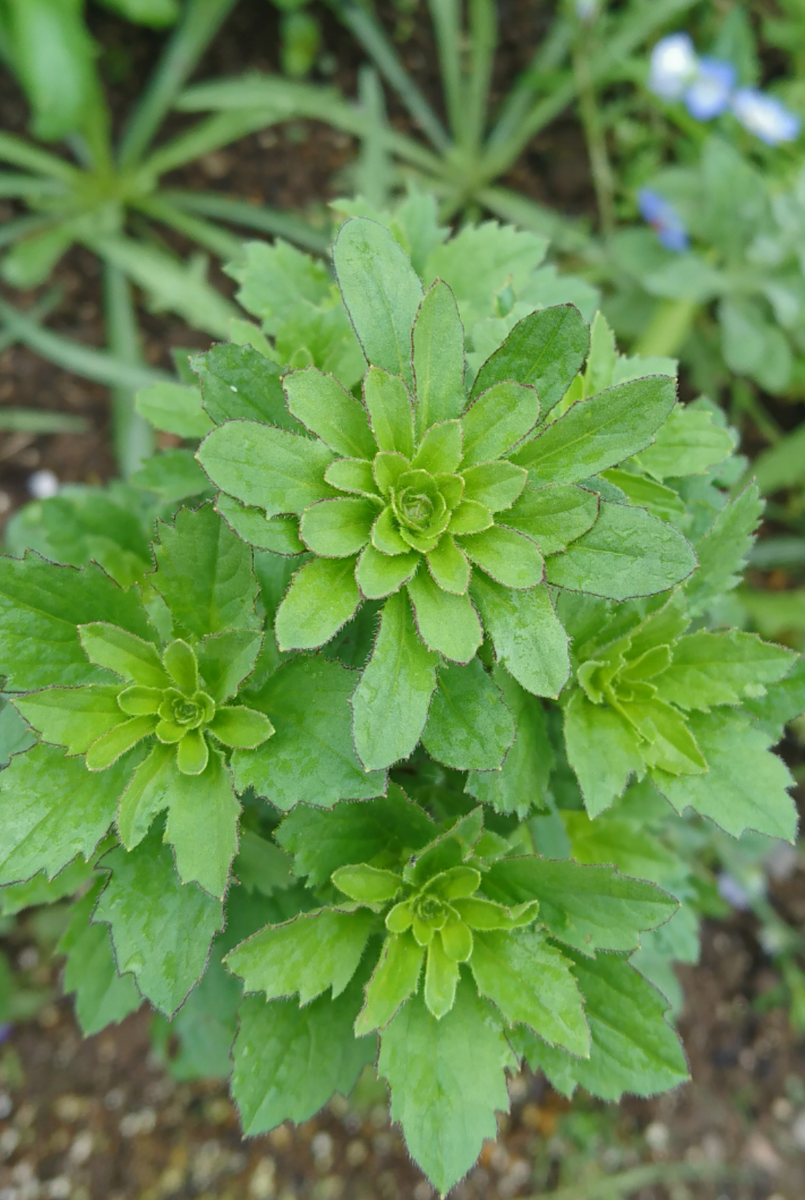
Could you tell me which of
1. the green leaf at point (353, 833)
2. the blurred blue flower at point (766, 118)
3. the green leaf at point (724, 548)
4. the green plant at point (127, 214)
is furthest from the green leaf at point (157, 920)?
the blurred blue flower at point (766, 118)

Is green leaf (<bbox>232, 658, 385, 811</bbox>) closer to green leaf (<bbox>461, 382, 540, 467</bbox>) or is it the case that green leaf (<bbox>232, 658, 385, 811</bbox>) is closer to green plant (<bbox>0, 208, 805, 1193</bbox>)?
green plant (<bbox>0, 208, 805, 1193</bbox>)

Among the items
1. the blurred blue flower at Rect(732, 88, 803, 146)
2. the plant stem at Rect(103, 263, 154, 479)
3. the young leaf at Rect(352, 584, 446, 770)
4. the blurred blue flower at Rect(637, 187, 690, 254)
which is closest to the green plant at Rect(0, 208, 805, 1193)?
the young leaf at Rect(352, 584, 446, 770)

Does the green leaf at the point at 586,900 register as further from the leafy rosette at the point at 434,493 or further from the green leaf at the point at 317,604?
the green leaf at the point at 317,604

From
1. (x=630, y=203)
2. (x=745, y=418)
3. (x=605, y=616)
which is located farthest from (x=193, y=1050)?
(x=630, y=203)

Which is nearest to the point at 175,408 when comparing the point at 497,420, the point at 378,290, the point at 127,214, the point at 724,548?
the point at 378,290

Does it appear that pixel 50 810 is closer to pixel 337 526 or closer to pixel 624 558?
pixel 337 526

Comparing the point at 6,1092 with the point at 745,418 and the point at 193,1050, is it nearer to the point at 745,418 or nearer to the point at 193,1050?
the point at 193,1050
